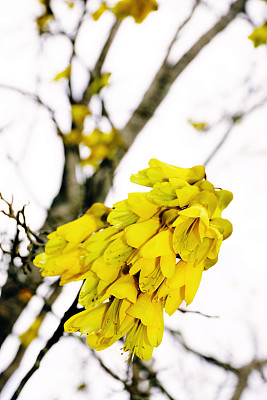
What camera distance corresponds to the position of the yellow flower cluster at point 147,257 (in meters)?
0.65

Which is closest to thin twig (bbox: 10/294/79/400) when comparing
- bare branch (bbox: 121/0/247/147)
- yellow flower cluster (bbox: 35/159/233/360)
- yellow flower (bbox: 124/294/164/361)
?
yellow flower cluster (bbox: 35/159/233/360)

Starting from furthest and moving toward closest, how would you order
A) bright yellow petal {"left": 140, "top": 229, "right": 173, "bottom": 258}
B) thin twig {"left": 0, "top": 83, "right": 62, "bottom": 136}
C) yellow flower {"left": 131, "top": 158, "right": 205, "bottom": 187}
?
thin twig {"left": 0, "top": 83, "right": 62, "bottom": 136}, yellow flower {"left": 131, "top": 158, "right": 205, "bottom": 187}, bright yellow petal {"left": 140, "top": 229, "right": 173, "bottom": 258}

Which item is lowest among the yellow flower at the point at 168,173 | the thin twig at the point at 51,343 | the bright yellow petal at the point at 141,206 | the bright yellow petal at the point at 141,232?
the thin twig at the point at 51,343

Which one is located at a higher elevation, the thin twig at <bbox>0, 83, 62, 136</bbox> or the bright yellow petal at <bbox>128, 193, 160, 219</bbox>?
the thin twig at <bbox>0, 83, 62, 136</bbox>

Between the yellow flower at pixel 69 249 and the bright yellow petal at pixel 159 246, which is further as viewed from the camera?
the yellow flower at pixel 69 249

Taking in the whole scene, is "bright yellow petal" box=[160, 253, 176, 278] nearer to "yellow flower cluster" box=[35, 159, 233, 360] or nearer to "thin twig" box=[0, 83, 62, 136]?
"yellow flower cluster" box=[35, 159, 233, 360]

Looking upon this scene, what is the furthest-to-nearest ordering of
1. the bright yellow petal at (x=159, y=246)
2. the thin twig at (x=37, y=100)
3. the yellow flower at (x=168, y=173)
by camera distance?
the thin twig at (x=37, y=100) → the yellow flower at (x=168, y=173) → the bright yellow petal at (x=159, y=246)

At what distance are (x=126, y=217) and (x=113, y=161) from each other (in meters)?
1.30

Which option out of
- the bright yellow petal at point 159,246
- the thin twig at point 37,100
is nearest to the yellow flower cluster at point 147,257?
the bright yellow petal at point 159,246

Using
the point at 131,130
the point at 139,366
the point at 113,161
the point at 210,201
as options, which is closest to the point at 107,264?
the point at 210,201

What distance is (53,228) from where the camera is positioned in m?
1.75

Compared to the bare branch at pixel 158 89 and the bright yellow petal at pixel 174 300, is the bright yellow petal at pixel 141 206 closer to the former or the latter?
the bright yellow petal at pixel 174 300

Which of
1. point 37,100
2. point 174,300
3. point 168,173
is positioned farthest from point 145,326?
point 37,100

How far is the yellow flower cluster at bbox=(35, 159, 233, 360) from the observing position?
25.4 inches
